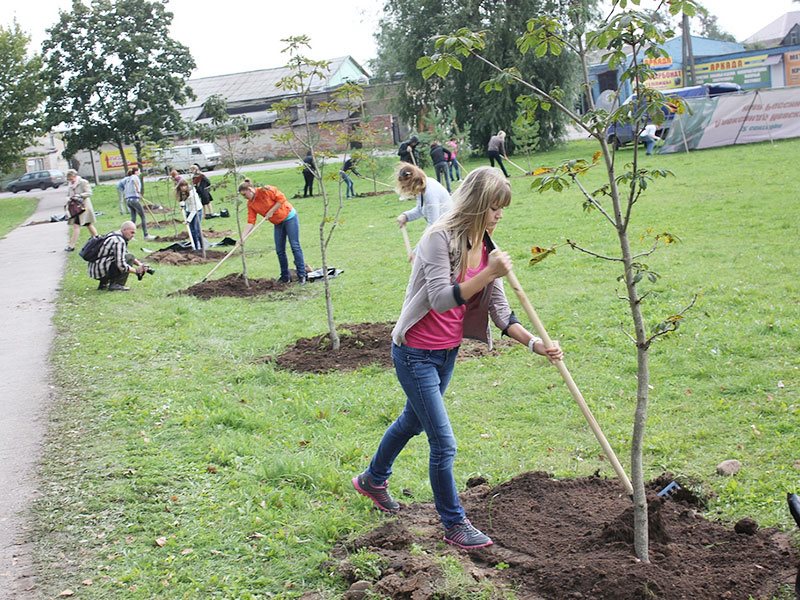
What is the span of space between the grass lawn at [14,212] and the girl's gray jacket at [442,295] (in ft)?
87.2

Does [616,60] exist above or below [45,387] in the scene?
above

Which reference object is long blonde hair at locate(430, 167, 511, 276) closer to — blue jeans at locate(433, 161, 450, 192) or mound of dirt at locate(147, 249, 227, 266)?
mound of dirt at locate(147, 249, 227, 266)

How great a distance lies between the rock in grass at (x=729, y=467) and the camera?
4926 mm

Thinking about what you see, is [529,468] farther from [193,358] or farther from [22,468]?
[193,358]

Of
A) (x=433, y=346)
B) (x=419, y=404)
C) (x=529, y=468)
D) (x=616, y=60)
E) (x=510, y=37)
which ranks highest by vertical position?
(x=510, y=37)

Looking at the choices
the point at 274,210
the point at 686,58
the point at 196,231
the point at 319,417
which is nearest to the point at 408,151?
the point at 196,231

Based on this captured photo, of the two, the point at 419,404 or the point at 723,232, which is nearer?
the point at 419,404

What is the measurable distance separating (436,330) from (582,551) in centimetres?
128

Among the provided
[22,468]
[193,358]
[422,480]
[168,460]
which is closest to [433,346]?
[422,480]

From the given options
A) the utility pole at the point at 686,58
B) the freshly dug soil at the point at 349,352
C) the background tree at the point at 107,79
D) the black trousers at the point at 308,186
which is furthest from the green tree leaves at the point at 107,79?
the freshly dug soil at the point at 349,352

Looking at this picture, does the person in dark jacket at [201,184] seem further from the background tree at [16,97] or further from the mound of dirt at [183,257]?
the background tree at [16,97]

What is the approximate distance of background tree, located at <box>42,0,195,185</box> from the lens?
125ft

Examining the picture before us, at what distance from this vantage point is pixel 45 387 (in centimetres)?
801

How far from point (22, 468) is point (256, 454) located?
164 cm
